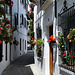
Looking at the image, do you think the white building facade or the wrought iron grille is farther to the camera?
the white building facade

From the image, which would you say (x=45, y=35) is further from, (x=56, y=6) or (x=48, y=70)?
(x=56, y=6)

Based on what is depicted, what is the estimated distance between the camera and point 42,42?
345 inches

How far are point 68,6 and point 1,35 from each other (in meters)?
2.59

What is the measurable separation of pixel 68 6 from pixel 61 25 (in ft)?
2.73

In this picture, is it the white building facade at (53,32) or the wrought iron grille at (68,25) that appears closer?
the wrought iron grille at (68,25)

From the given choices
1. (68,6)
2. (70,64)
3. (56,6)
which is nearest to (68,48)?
(70,64)

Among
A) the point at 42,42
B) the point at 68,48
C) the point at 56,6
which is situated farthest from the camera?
the point at 42,42

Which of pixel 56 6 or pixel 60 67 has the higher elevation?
pixel 56 6

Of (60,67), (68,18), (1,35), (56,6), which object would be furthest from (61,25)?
(1,35)

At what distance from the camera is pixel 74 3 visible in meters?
4.41

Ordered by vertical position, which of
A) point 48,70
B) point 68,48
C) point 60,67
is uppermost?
point 68,48

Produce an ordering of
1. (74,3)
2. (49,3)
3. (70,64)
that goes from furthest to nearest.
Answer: (49,3)
(70,64)
(74,3)

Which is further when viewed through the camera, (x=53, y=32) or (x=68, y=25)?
(x=53, y=32)

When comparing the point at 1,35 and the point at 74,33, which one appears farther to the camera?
the point at 1,35
